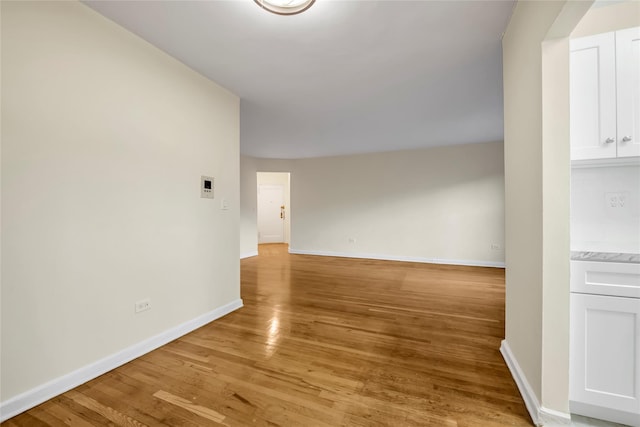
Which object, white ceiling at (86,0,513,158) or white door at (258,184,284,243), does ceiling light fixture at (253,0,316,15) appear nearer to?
white ceiling at (86,0,513,158)

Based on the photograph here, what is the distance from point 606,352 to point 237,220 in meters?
3.02

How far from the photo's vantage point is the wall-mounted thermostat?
253 centimetres

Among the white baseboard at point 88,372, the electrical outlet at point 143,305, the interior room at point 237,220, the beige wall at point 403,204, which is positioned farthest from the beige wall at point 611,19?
the beige wall at point 403,204

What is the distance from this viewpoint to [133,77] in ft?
6.43

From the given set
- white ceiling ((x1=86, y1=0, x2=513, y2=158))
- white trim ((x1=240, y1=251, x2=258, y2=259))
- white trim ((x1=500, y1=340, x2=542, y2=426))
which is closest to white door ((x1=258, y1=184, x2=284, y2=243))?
white trim ((x1=240, y1=251, x2=258, y2=259))

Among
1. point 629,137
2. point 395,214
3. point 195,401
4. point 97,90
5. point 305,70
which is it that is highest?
point 305,70

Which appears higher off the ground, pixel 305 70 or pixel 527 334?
pixel 305 70

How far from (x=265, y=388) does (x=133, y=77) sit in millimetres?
2463

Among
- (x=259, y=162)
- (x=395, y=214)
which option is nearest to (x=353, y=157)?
(x=395, y=214)

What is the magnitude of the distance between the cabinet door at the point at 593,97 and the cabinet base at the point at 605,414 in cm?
132

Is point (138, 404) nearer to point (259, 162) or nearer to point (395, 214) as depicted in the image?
point (395, 214)

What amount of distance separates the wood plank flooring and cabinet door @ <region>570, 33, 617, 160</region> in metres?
1.53

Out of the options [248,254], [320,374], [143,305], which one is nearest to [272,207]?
[248,254]

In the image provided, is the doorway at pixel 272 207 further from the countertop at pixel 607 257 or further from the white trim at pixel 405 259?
the countertop at pixel 607 257
